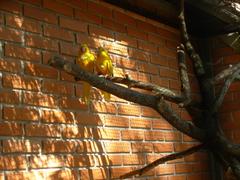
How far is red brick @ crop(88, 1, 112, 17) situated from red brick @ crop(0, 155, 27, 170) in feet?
3.81

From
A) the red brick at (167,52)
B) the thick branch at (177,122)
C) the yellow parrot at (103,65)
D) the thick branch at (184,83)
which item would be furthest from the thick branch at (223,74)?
the red brick at (167,52)

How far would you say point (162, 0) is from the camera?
146 inches

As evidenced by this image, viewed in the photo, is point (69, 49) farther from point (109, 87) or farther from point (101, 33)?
point (109, 87)

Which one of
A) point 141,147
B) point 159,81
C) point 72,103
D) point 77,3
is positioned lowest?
point 141,147

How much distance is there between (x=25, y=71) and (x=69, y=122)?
1.38 feet

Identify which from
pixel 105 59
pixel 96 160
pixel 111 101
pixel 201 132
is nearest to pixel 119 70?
pixel 111 101

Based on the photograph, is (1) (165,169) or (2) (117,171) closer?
(2) (117,171)

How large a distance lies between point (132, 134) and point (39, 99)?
875 millimetres

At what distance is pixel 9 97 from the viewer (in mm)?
2469

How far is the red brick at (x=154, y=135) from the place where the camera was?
342cm

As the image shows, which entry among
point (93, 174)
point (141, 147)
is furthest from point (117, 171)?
point (141, 147)

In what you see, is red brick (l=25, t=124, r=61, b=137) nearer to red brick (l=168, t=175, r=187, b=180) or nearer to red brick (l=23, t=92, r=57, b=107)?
red brick (l=23, t=92, r=57, b=107)

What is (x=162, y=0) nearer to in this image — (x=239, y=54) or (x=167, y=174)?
(x=239, y=54)

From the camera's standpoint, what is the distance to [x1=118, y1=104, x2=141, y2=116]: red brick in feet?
10.6
